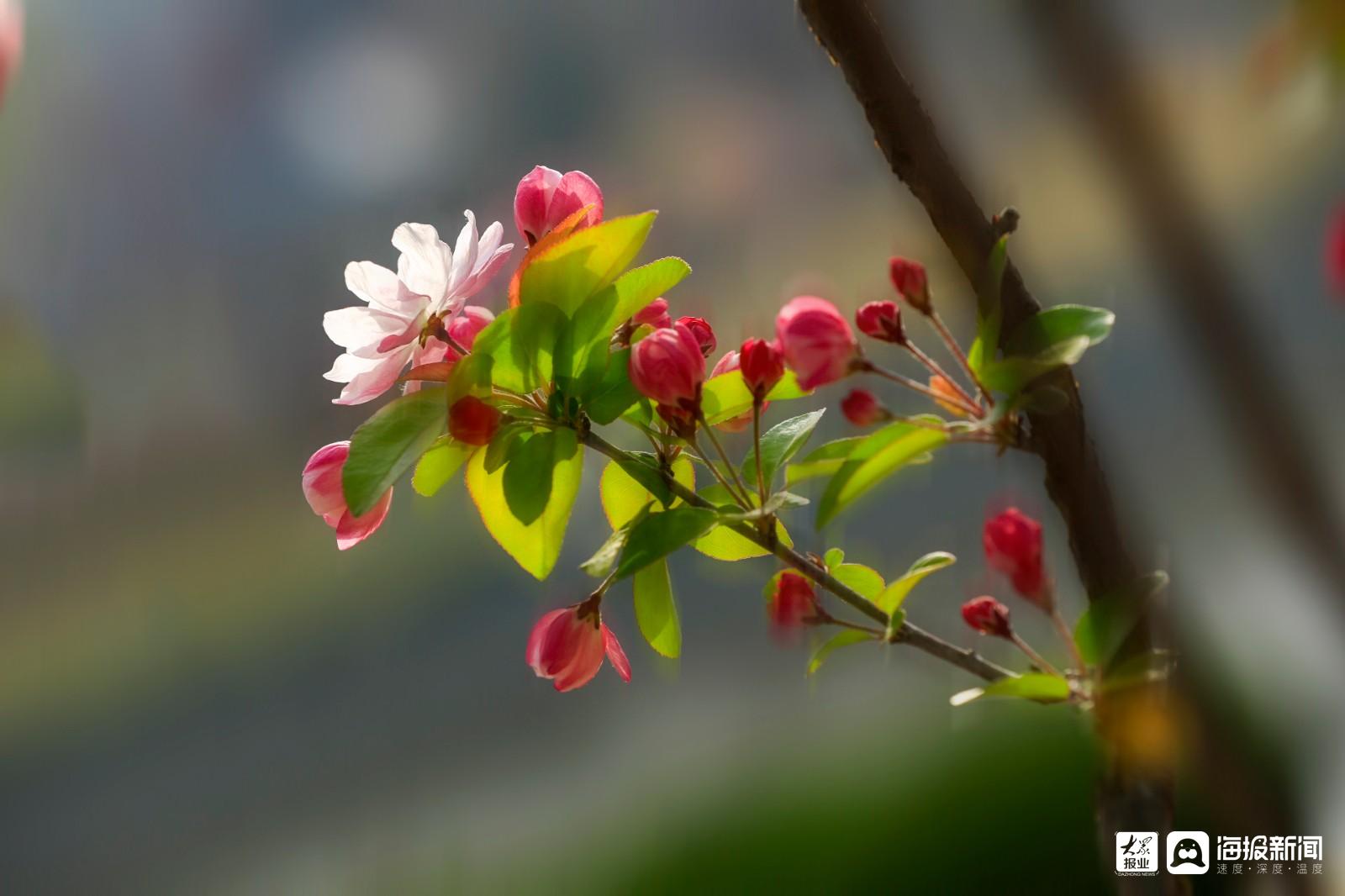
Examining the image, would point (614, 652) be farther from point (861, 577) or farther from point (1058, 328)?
point (1058, 328)

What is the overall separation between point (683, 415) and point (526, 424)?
70mm

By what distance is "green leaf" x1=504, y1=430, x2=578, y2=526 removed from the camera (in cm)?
42

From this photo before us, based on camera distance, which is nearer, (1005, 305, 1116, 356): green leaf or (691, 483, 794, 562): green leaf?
(1005, 305, 1116, 356): green leaf

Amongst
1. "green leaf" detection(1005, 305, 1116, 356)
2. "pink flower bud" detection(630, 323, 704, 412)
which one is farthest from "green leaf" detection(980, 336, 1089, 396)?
"pink flower bud" detection(630, 323, 704, 412)

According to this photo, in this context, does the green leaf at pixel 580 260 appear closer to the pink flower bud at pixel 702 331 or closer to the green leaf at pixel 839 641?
the pink flower bud at pixel 702 331

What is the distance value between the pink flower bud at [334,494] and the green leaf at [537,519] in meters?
0.04

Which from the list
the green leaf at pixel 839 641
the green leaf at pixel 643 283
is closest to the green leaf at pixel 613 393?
the green leaf at pixel 643 283

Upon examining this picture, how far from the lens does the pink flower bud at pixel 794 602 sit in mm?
473

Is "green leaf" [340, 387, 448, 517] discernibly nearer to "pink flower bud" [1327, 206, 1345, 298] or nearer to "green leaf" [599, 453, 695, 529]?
"green leaf" [599, 453, 695, 529]

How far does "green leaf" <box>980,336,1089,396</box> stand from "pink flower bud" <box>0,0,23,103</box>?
1.04 feet

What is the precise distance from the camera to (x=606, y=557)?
405 mm

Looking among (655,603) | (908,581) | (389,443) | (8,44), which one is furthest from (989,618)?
(8,44)

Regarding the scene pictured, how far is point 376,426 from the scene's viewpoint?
41 cm

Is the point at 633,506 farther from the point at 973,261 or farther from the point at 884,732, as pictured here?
the point at 884,732
